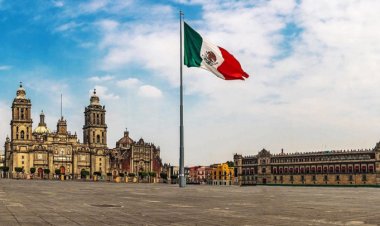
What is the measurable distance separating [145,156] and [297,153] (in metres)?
57.8

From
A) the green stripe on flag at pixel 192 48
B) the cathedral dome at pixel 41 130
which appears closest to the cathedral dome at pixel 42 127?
the cathedral dome at pixel 41 130

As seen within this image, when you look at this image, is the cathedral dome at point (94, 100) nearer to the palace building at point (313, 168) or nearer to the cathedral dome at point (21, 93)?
the cathedral dome at point (21, 93)

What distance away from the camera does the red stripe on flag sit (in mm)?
30609

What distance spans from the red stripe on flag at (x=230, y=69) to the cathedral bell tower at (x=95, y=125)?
14379 cm

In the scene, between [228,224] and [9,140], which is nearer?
[228,224]

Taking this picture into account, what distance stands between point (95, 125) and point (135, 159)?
2118cm

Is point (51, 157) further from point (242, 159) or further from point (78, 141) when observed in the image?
point (242, 159)

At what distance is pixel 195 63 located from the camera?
31938 millimetres

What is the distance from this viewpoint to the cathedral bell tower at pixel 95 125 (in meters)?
171

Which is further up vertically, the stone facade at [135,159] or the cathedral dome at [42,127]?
the cathedral dome at [42,127]

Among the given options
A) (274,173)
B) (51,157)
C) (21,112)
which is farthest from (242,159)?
(21,112)

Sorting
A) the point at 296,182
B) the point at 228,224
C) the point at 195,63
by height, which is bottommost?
the point at 296,182

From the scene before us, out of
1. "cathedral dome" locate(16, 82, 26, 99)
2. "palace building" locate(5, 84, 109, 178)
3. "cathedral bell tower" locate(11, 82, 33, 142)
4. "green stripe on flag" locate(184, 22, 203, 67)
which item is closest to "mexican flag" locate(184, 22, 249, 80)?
"green stripe on flag" locate(184, 22, 203, 67)

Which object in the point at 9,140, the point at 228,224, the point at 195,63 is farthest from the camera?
the point at 9,140
